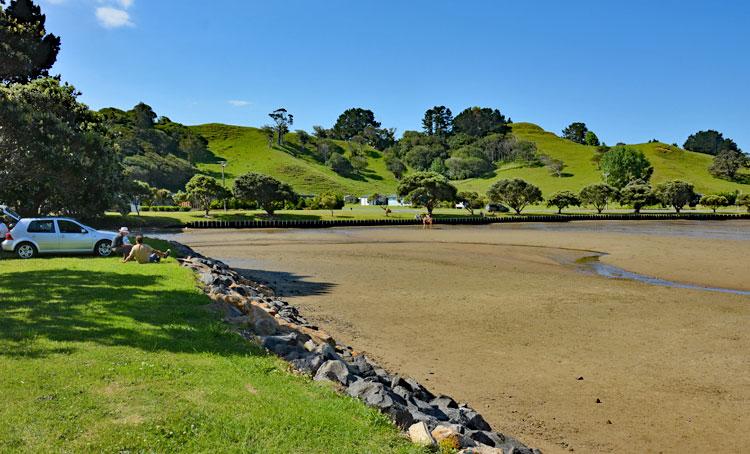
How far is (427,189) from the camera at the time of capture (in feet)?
278

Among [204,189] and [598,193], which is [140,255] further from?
[598,193]

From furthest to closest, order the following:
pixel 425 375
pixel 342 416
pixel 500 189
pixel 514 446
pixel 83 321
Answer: pixel 500 189, pixel 425 375, pixel 83 321, pixel 514 446, pixel 342 416

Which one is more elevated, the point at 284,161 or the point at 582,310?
the point at 284,161

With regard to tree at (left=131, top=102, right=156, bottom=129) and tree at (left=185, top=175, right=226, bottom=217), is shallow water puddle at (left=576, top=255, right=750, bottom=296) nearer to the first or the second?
tree at (left=185, top=175, right=226, bottom=217)

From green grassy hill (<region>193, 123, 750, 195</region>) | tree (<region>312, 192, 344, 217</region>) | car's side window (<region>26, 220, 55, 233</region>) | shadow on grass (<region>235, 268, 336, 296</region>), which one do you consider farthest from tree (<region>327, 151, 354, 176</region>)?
car's side window (<region>26, 220, 55, 233</region>)

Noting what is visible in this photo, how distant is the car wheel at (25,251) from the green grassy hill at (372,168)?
→ 111m

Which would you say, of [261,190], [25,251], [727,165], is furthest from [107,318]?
[727,165]

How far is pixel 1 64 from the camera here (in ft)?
74.5

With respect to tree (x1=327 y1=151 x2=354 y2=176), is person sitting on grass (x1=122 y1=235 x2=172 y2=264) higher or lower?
lower

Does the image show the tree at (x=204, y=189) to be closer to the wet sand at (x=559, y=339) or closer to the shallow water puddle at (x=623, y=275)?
the wet sand at (x=559, y=339)

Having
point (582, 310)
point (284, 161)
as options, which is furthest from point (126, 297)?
point (284, 161)

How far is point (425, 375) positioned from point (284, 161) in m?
150

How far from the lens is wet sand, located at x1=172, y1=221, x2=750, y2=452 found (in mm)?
9250

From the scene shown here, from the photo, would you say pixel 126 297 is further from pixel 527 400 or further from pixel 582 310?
pixel 582 310
